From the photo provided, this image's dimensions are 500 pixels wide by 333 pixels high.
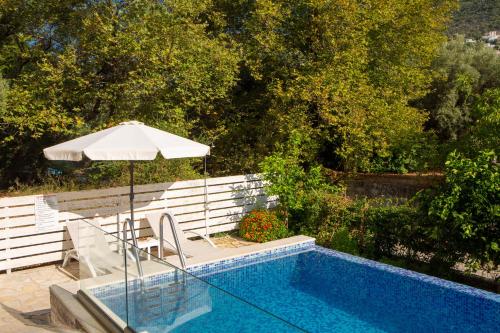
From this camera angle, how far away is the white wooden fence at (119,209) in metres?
8.00

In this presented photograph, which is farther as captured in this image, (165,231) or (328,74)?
(328,74)

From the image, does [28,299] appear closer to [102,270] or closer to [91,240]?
[91,240]

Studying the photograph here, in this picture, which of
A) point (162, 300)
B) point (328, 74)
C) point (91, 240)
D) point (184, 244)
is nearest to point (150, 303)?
point (162, 300)

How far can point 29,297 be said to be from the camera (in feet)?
22.6

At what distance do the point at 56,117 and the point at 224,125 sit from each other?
511cm

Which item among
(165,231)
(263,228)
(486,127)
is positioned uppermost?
(486,127)

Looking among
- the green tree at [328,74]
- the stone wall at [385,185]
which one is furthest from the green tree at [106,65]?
the stone wall at [385,185]

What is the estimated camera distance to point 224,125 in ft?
47.3

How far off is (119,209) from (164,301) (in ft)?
17.0

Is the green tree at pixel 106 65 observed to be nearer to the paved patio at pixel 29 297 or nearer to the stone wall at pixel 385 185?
the paved patio at pixel 29 297

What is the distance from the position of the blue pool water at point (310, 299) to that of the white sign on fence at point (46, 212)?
2908 mm

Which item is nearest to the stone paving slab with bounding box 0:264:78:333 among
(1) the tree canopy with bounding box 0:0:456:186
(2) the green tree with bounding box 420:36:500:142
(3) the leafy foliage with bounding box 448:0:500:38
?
(1) the tree canopy with bounding box 0:0:456:186

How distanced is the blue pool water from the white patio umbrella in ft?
6.52

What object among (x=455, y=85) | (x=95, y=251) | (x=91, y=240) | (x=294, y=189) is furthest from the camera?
(x=455, y=85)
